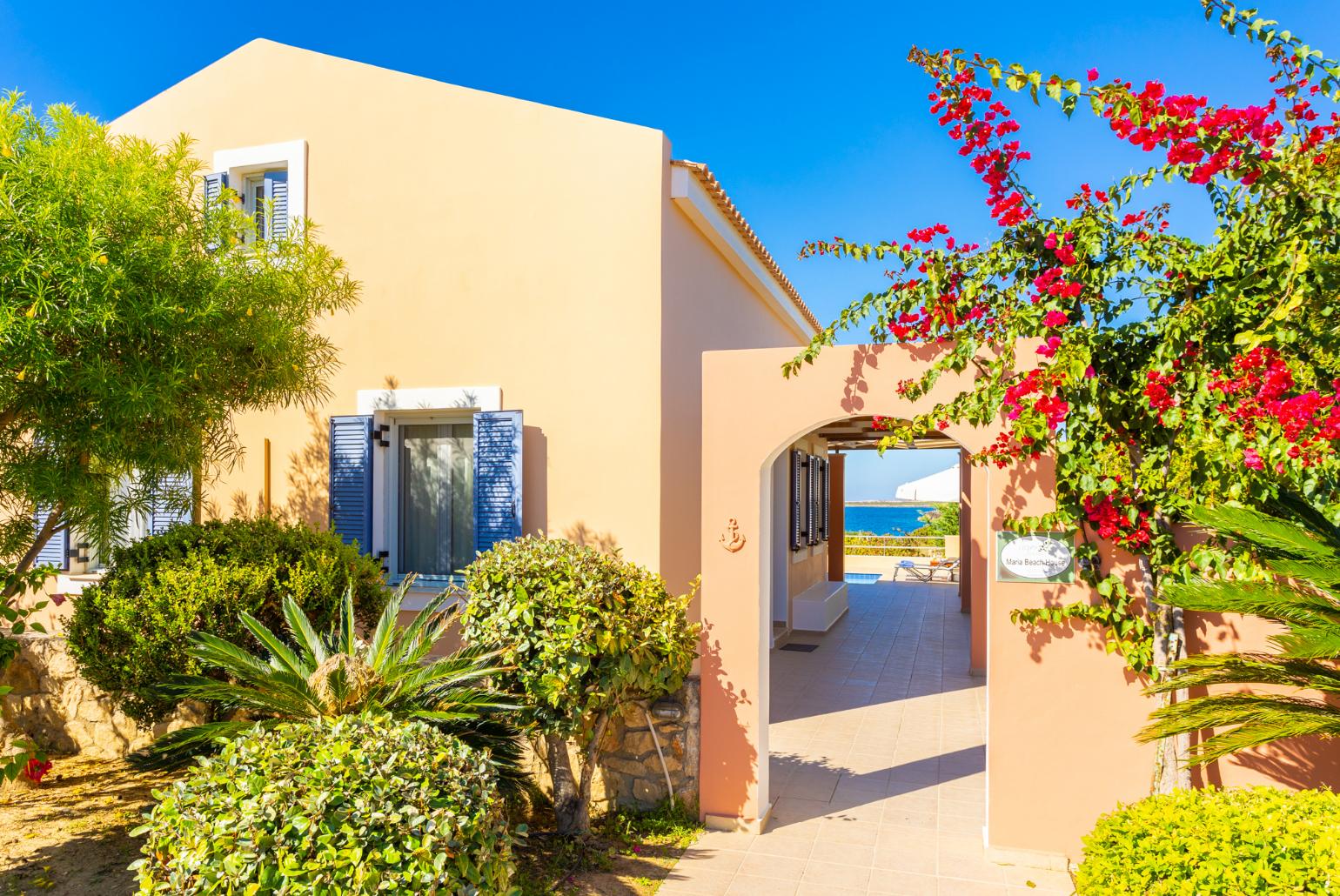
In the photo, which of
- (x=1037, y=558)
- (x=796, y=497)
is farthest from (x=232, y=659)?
(x=796, y=497)

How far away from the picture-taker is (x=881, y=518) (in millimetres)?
124500

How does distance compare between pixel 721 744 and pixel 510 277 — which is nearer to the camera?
pixel 721 744

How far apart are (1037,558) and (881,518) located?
123 metres

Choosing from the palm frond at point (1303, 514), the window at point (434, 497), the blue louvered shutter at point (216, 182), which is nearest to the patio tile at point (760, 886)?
the palm frond at point (1303, 514)

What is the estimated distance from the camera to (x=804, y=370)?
661 centimetres

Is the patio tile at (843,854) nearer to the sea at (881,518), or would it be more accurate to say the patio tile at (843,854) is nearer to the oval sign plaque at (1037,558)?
the oval sign plaque at (1037,558)

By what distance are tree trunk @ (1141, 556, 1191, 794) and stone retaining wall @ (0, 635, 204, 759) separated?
28.7 ft

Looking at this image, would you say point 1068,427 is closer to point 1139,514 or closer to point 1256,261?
point 1139,514

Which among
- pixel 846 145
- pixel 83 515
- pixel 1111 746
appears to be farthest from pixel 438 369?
pixel 846 145

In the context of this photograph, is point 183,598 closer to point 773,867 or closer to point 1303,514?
point 773,867

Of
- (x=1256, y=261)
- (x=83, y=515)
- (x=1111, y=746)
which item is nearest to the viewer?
(x=1256, y=261)

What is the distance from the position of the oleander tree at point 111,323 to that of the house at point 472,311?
1642 millimetres

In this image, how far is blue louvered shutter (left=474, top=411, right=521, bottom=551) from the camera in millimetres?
8609

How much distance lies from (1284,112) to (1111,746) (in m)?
4.49
